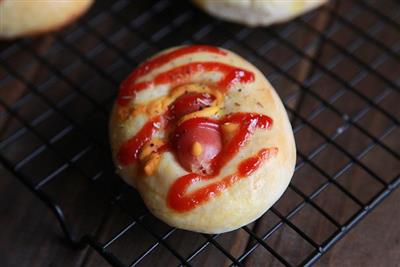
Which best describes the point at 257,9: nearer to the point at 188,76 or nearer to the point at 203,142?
the point at 188,76

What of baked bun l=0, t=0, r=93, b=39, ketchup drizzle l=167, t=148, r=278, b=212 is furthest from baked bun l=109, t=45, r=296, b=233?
baked bun l=0, t=0, r=93, b=39

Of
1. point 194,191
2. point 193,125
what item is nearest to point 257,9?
point 193,125

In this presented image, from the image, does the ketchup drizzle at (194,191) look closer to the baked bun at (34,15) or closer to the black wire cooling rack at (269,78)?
the black wire cooling rack at (269,78)

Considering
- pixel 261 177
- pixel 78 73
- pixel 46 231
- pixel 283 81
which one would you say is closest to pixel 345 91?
pixel 283 81

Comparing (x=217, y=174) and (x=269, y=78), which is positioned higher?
(x=217, y=174)

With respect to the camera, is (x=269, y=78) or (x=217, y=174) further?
(x=269, y=78)

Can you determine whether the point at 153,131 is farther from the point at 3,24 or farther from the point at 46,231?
the point at 3,24

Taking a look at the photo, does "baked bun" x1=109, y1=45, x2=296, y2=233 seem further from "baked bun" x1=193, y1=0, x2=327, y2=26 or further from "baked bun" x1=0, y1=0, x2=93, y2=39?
"baked bun" x1=0, y1=0, x2=93, y2=39
